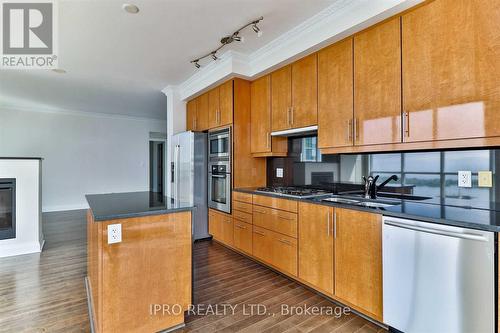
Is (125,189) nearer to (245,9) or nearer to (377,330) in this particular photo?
(245,9)

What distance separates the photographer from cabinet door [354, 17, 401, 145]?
207 centimetres

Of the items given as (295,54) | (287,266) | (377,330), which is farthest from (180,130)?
(377,330)

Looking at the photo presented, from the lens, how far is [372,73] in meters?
2.21

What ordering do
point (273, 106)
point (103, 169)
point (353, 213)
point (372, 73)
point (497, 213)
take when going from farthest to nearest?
point (103, 169) → point (273, 106) → point (372, 73) → point (353, 213) → point (497, 213)

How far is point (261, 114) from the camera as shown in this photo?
3510 mm

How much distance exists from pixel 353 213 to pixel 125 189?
6.95m

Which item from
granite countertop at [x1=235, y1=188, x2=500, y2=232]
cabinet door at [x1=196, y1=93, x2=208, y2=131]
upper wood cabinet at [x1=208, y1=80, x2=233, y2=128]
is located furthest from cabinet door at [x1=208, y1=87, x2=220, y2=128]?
granite countertop at [x1=235, y1=188, x2=500, y2=232]

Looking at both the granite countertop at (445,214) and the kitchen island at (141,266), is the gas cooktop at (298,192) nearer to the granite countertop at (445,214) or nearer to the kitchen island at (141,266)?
the granite countertop at (445,214)

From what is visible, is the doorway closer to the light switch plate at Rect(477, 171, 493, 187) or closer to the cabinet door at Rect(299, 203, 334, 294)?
the cabinet door at Rect(299, 203, 334, 294)

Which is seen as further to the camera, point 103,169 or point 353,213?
point 103,169

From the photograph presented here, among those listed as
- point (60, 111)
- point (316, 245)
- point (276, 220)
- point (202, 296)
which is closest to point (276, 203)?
point (276, 220)

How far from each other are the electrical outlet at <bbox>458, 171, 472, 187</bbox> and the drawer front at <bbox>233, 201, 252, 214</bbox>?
2.06 m

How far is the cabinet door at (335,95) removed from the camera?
239 centimetres

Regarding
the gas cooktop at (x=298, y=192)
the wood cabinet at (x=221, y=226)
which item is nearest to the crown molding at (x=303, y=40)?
the gas cooktop at (x=298, y=192)
